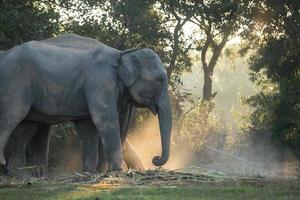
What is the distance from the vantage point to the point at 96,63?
1241 centimetres

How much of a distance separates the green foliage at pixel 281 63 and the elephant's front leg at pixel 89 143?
927cm

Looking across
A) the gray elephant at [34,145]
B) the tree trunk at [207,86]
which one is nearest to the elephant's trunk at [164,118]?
the gray elephant at [34,145]

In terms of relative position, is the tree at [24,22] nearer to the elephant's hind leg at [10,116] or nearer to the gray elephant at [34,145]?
the gray elephant at [34,145]

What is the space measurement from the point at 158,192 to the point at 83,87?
12.7 ft

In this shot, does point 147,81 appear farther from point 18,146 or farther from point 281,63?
point 281,63

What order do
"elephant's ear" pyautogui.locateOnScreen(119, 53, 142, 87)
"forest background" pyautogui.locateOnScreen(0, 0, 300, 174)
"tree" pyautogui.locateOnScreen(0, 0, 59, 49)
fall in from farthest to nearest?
"forest background" pyautogui.locateOnScreen(0, 0, 300, 174), "tree" pyautogui.locateOnScreen(0, 0, 59, 49), "elephant's ear" pyautogui.locateOnScreen(119, 53, 142, 87)

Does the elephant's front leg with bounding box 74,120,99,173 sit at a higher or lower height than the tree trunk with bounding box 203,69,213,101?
lower

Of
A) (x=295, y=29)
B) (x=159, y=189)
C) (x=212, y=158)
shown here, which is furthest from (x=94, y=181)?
(x=212, y=158)

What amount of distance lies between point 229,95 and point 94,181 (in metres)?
68.3

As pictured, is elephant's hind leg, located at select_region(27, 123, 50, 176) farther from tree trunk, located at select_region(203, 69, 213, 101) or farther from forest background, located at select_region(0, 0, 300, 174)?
tree trunk, located at select_region(203, 69, 213, 101)

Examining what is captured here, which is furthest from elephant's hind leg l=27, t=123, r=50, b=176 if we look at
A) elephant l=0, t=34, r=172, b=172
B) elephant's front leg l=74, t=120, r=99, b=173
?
elephant's front leg l=74, t=120, r=99, b=173

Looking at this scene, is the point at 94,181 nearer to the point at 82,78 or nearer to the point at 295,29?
the point at 82,78

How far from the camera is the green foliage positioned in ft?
70.1

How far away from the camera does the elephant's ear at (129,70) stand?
12359 mm
